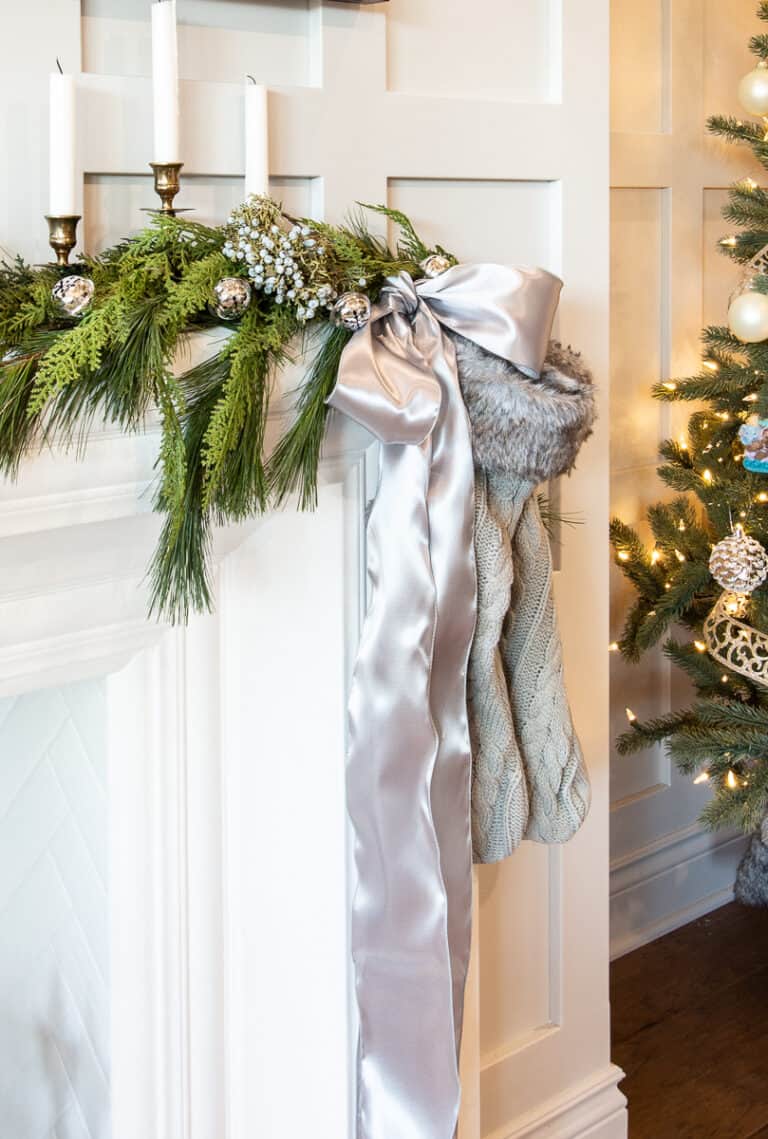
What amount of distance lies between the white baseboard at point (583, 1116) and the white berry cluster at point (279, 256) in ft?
3.95

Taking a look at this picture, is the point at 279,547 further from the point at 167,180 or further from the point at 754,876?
the point at 754,876

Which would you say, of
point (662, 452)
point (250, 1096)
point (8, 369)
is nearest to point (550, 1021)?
point (250, 1096)

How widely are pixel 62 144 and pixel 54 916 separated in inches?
33.3

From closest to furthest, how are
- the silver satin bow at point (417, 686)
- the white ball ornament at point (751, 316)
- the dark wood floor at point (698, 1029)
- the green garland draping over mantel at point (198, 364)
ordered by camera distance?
1. the green garland draping over mantel at point (198, 364)
2. the silver satin bow at point (417, 686)
3. the white ball ornament at point (751, 316)
4. the dark wood floor at point (698, 1029)

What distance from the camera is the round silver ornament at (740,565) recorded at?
2055 mm

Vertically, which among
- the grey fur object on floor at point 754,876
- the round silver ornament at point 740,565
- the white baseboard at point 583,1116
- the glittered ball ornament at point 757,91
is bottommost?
the white baseboard at point 583,1116

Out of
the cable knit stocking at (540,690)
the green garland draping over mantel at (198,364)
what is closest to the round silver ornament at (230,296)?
the green garland draping over mantel at (198,364)

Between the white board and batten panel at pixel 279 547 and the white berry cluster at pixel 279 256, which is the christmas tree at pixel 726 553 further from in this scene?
the white berry cluster at pixel 279 256

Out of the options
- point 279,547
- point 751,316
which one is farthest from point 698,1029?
point 279,547

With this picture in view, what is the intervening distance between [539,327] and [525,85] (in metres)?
0.41

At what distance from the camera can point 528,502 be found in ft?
4.85

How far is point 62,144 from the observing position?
1.14 metres

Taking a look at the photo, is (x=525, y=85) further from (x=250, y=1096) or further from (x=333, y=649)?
(x=250, y=1096)

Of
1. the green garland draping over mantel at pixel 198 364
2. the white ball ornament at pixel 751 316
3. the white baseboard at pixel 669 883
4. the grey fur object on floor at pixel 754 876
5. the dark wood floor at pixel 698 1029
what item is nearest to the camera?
the green garland draping over mantel at pixel 198 364
